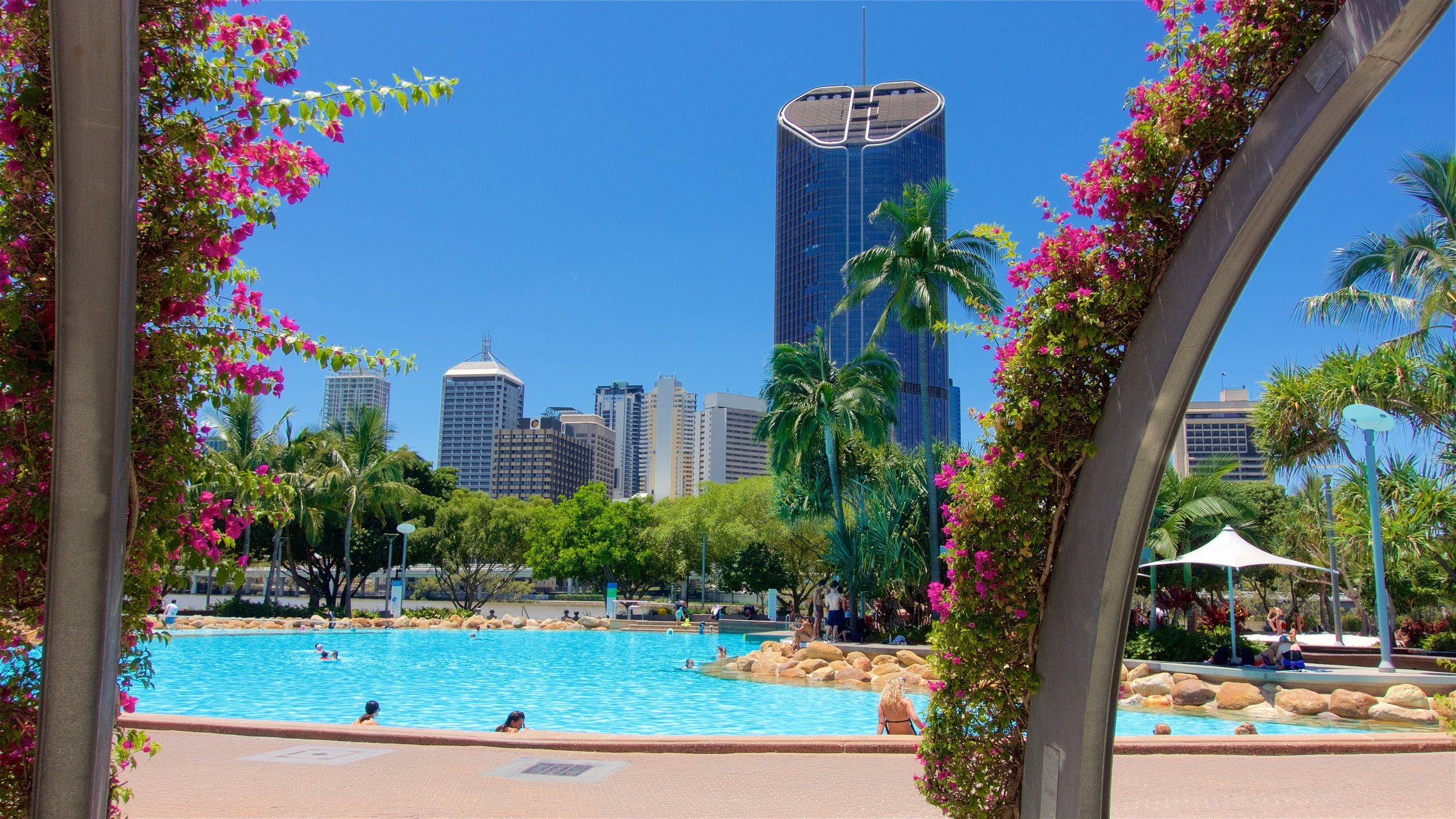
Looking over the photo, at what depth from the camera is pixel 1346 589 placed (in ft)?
130

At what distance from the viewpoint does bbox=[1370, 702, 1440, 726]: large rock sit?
500 inches

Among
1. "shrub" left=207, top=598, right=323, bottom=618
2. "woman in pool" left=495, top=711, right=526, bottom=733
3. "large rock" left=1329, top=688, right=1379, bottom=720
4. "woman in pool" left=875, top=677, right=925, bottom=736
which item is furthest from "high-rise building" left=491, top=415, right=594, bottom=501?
"woman in pool" left=875, top=677, right=925, bottom=736

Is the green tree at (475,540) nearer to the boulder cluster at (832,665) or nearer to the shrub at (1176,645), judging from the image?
the boulder cluster at (832,665)

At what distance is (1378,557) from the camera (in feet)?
48.0

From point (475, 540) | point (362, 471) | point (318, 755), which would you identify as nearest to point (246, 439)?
point (362, 471)

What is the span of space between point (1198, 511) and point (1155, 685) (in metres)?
11.8

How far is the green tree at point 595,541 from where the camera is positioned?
50.0 m

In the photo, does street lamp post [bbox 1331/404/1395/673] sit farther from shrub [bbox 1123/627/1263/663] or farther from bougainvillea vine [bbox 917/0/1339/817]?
bougainvillea vine [bbox 917/0/1339/817]

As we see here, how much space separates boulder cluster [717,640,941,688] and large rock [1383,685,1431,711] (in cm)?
762

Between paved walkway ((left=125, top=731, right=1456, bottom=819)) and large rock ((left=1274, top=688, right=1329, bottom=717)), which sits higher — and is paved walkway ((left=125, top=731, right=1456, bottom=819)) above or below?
above

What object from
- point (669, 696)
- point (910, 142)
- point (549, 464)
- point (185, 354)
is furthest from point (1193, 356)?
point (549, 464)

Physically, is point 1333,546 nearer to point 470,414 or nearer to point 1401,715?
point 1401,715

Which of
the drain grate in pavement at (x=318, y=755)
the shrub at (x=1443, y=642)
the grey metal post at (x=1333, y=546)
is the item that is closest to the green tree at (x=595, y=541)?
the grey metal post at (x=1333, y=546)

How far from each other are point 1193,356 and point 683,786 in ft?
18.1
